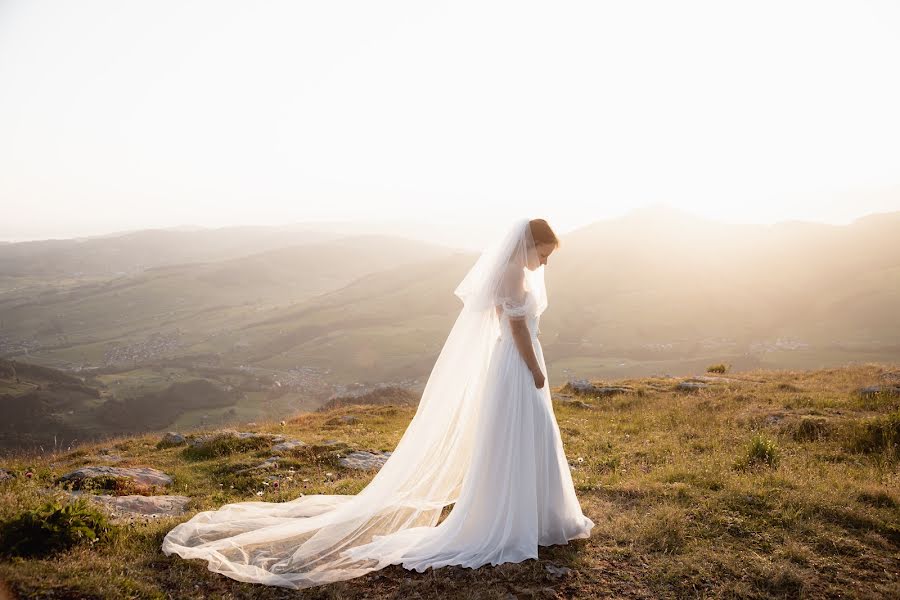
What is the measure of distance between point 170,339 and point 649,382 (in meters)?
157

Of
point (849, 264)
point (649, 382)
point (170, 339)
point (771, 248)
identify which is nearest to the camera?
point (649, 382)

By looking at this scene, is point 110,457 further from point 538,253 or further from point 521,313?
point 538,253

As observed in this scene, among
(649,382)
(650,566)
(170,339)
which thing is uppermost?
(650,566)

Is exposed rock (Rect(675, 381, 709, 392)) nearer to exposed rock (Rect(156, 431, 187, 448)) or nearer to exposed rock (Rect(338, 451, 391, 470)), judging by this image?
exposed rock (Rect(338, 451, 391, 470))

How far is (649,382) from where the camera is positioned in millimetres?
23000

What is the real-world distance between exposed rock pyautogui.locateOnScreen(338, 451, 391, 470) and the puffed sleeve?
656 centimetres

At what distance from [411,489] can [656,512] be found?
3.82 meters

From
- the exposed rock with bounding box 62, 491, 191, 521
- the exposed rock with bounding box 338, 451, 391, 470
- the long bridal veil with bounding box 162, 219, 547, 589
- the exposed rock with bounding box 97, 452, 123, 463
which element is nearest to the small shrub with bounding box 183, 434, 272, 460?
the exposed rock with bounding box 97, 452, 123, 463

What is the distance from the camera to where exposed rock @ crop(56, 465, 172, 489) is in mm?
10016

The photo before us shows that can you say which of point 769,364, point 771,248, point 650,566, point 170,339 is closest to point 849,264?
point 771,248

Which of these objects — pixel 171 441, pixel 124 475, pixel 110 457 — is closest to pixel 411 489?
pixel 124 475

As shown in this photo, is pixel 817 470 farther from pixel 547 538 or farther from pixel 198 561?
pixel 198 561

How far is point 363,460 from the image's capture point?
12.8 m

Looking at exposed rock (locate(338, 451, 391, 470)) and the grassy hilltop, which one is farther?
exposed rock (locate(338, 451, 391, 470))
